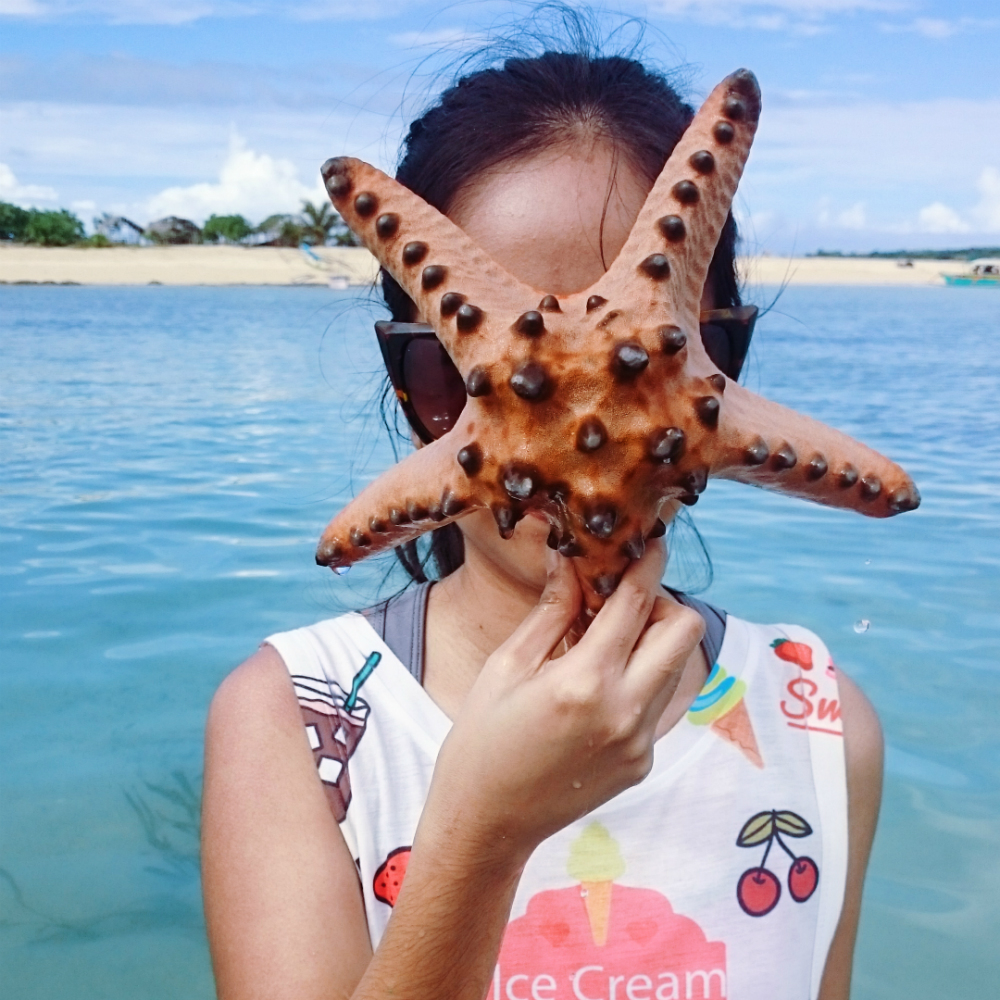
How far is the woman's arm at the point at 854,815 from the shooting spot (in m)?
2.22

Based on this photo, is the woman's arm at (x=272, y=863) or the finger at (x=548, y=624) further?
the woman's arm at (x=272, y=863)

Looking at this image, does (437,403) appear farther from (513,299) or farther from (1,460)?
(1,460)

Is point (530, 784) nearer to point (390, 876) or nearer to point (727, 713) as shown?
point (390, 876)

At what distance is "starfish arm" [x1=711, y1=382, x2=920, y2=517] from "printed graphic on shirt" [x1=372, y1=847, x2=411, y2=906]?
1.00 metres

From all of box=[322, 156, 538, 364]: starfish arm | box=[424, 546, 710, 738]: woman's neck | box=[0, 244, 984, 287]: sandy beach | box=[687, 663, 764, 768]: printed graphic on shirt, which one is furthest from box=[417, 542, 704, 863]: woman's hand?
box=[0, 244, 984, 287]: sandy beach

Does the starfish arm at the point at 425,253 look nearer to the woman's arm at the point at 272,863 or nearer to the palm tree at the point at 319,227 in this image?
the woman's arm at the point at 272,863

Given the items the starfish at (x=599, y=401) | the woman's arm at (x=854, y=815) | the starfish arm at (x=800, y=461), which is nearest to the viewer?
the starfish at (x=599, y=401)

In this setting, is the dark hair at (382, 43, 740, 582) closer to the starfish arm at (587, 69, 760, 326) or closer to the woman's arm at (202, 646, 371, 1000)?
the starfish arm at (587, 69, 760, 326)

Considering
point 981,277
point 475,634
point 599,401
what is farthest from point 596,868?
point 981,277

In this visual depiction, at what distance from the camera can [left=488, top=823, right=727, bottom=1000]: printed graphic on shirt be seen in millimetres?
2016

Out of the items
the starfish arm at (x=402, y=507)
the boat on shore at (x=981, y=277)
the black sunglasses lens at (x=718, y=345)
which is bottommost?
the boat on shore at (x=981, y=277)

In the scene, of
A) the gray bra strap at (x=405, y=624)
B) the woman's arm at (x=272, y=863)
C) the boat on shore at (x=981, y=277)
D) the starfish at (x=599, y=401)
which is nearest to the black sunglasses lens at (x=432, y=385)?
the starfish at (x=599, y=401)

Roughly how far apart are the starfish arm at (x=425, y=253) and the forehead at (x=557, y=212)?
0.92 feet

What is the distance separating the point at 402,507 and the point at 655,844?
38.6 inches
